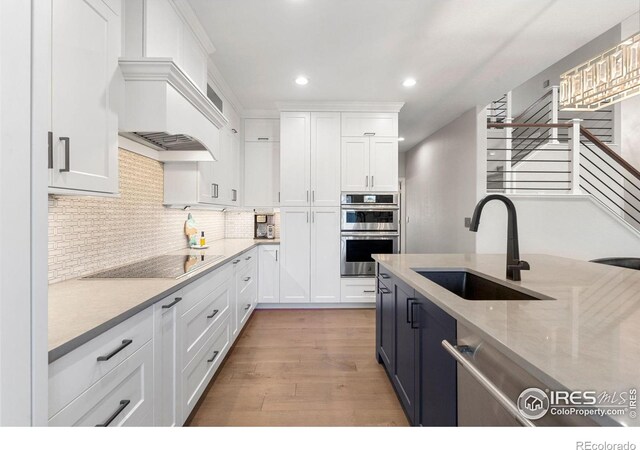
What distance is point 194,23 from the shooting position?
7.34ft

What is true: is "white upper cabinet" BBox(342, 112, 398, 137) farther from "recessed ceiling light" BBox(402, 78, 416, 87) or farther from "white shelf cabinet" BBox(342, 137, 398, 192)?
"recessed ceiling light" BBox(402, 78, 416, 87)

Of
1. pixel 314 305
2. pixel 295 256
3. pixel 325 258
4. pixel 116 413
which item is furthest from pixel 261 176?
pixel 116 413

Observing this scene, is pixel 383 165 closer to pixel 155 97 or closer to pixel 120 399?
pixel 155 97

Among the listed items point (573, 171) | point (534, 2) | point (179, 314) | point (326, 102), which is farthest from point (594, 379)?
point (573, 171)

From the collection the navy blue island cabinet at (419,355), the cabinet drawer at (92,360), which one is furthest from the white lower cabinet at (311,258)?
the cabinet drawer at (92,360)

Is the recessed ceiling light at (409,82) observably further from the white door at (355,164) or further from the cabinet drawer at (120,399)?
the cabinet drawer at (120,399)

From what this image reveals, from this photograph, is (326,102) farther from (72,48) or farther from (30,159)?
(30,159)

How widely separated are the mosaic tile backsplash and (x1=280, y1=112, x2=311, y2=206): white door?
Answer: 1.34m

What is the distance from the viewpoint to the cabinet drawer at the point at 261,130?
13.6 feet

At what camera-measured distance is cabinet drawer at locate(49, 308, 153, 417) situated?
80 cm

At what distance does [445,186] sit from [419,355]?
3.99 m

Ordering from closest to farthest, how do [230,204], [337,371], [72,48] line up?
[72,48] → [337,371] → [230,204]

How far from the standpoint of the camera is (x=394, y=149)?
390cm

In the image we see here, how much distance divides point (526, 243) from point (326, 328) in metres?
2.81
